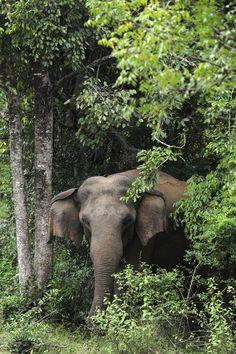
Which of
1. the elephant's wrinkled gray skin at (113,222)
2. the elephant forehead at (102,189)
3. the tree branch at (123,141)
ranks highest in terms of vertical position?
the tree branch at (123,141)

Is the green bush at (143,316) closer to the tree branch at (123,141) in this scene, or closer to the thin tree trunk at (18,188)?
the thin tree trunk at (18,188)

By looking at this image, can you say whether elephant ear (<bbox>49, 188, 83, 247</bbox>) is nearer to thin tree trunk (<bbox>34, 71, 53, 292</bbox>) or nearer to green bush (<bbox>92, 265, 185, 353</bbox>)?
thin tree trunk (<bbox>34, 71, 53, 292</bbox>)

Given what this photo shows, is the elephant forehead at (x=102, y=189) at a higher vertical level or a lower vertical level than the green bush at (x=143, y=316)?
higher

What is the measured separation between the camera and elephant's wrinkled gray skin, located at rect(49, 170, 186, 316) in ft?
31.5

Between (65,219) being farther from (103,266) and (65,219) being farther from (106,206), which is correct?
(103,266)

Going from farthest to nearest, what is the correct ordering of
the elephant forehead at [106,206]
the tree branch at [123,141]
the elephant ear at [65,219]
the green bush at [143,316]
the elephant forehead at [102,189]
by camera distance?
the tree branch at [123,141] → the elephant ear at [65,219] → the elephant forehead at [102,189] → the elephant forehead at [106,206] → the green bush at [143,316]

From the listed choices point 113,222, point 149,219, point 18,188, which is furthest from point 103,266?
point 18,188

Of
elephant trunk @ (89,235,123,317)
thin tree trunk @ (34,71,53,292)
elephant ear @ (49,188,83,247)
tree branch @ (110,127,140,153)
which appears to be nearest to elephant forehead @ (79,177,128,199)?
elephant ear @ (49,188,83,247)

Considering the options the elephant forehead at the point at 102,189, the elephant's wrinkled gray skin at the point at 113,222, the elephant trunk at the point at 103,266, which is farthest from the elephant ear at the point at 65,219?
the elephant trunk at the point at 103,266

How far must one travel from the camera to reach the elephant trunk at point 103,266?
9.46 meters

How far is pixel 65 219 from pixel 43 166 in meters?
1.04

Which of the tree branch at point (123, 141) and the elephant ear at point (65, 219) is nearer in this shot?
the elephant ear at point (65, 219)

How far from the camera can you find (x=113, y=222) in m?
9.93

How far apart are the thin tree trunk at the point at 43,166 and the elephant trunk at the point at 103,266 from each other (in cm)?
187
